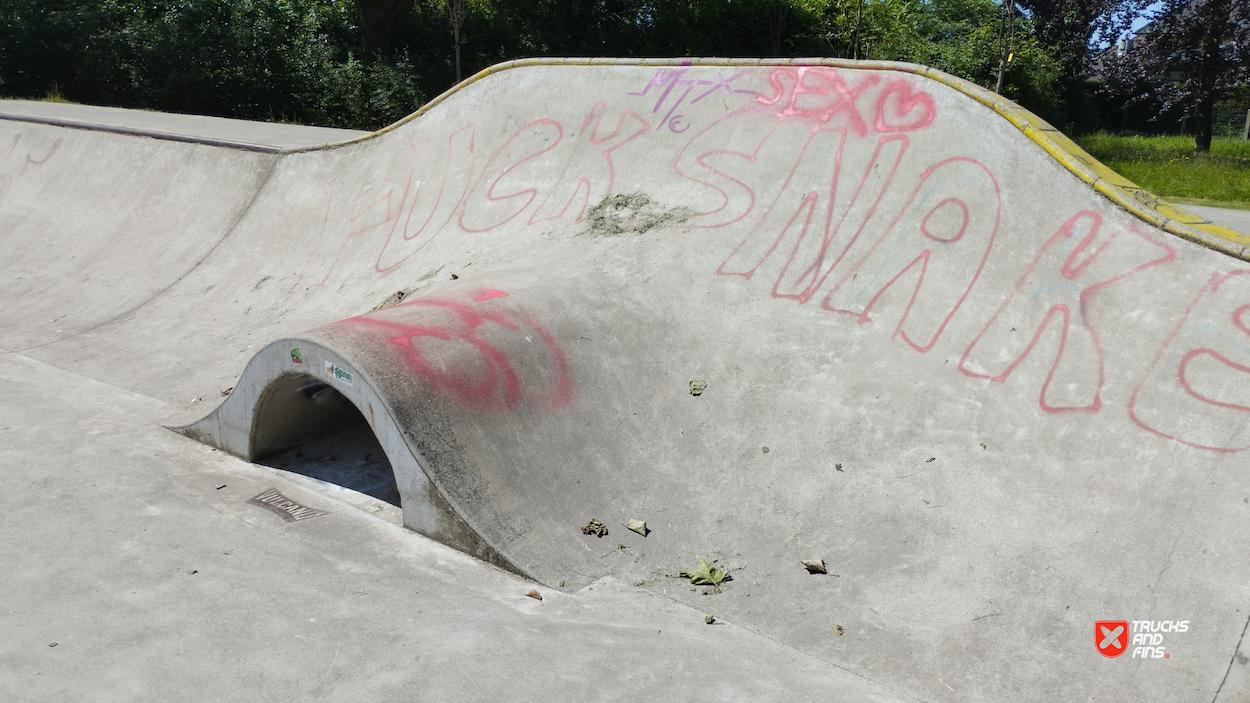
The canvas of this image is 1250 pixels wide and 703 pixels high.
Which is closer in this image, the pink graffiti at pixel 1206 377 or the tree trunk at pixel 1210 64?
the pink graffiti at pixel 1206 377

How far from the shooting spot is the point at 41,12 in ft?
62.6

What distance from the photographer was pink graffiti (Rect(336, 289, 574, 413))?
4.74 meters

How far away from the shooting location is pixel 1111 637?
378 cm

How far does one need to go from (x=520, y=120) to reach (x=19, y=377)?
455cm

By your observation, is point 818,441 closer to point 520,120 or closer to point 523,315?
point 523,315

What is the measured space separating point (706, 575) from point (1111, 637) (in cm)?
173

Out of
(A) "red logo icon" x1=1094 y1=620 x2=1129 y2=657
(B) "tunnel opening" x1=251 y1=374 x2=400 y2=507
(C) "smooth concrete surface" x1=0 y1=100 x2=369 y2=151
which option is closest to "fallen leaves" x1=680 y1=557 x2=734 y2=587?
(A) "red logo icon" x1=1094 y1=620 x2=1129 y2=657

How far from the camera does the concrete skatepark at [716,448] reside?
366 centimetres

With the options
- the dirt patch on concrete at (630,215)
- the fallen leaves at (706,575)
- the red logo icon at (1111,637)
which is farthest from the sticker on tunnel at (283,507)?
the red logo icon at (1111,637)

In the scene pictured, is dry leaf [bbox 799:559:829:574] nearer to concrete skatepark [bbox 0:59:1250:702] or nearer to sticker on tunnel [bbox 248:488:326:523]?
concrete skatepark [bbox 0:59:1250:702]

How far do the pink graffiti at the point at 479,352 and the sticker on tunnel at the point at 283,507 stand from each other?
102cm

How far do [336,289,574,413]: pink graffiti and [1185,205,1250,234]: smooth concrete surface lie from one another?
7.79 m

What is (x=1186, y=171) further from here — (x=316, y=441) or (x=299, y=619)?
(x=299, y=619)

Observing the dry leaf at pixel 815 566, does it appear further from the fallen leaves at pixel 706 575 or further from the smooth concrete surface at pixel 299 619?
the smooth concrete surface at pixel 299 619
